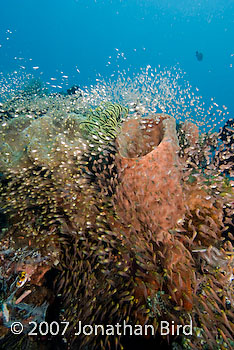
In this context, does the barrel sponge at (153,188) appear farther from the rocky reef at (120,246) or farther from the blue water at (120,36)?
the blue water at (120,36)

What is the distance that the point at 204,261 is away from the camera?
10.4 ft

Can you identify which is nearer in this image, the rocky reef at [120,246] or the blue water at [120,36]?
the rocky reef at [120,246]

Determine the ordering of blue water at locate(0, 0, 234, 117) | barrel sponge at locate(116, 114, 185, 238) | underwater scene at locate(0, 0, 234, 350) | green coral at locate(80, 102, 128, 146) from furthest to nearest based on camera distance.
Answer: blue water at locate(0, 0, 234, 117), green coral at locate(80, 102, 128, 146), barrel sponge at locate(116, 114, 185, 238), underwater scene at locate(0, 0, 234, 350)

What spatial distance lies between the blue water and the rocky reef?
117145 mm

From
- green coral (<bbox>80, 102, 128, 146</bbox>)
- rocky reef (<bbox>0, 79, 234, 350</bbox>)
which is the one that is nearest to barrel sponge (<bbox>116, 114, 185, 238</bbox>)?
rocky reef (<bbox>0, 79, 234, 350</bbox>)

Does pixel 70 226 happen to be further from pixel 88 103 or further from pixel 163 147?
pixel 88 103

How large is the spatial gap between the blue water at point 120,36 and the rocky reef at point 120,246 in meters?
117

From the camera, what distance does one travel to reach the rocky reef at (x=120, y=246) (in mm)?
2865

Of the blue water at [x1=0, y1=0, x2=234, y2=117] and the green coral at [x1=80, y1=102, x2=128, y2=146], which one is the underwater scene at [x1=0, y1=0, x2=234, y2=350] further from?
the blue water at [x1=0, y1=0, x2=234, y2=117]

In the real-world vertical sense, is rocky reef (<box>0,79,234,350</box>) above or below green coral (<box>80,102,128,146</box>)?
below

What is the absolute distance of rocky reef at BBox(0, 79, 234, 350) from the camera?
2865 millimetres

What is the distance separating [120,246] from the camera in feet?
12.0

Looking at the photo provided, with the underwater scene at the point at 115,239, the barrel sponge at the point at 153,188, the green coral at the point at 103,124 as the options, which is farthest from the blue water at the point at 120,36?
the barrel sponge at the point at 153,188

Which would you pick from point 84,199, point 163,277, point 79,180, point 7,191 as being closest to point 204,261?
point 163,277
